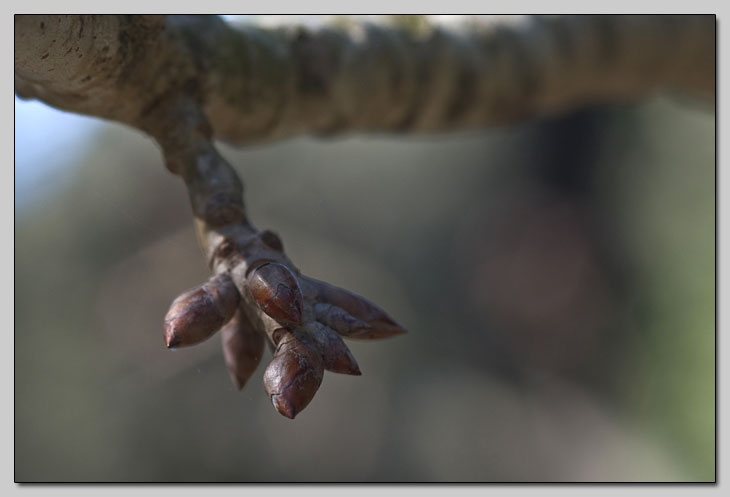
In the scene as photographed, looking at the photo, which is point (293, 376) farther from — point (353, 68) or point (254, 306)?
point (353, 68)

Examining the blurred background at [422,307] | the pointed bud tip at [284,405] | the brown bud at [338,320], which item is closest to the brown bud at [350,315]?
the brown bud at [338,320]

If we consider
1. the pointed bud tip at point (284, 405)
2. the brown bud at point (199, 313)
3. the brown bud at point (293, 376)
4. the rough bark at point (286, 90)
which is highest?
the rough bark at point (286, 90)

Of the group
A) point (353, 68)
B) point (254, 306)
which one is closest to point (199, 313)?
point (254, 306)

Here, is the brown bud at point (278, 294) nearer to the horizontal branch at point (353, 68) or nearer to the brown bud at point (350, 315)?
the brown bud at point (350, 315)

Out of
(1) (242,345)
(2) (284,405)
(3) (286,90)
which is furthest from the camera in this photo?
(3) (286,90)

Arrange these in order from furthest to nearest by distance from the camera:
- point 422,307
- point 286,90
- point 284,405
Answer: point 422,307
point 286,90
point 284,405
